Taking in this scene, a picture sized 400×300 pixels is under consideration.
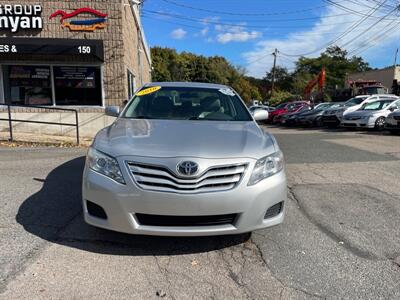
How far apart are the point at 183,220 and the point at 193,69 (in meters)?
80.5

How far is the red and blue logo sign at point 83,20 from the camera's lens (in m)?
13.1

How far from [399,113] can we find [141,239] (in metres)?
13.9

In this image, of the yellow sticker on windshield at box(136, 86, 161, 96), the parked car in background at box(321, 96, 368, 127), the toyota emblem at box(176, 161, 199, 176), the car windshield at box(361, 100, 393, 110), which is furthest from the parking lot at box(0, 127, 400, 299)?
the parked car in background at box(321, 96, 368, 127)

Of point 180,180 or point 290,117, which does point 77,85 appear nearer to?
point 180,180

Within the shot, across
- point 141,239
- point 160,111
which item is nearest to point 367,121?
point 160,111

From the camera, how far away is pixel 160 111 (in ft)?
16.0

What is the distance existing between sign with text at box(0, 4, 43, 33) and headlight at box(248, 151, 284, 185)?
473 inches

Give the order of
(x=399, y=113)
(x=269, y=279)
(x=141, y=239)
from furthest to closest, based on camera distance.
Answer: (x=399, y=113) < (x=141, y=239) < (x=269, y=279)

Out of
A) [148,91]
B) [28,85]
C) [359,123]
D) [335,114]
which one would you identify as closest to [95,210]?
[148,91]

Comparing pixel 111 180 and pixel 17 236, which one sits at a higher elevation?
pixel 111 180

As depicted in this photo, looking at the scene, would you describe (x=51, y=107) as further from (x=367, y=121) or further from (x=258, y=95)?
(x=258, y=95)

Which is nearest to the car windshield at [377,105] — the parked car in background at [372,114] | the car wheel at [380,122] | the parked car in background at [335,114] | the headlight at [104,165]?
the parked car in background at [372,114]

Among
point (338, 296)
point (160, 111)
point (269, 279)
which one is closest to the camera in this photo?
point (338, 296)

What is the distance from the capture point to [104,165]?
3.44 m
